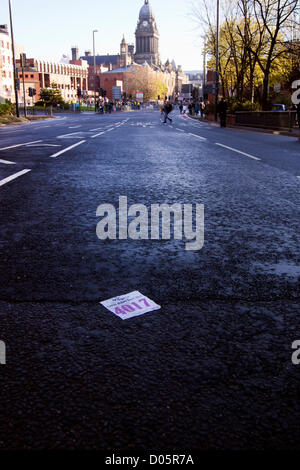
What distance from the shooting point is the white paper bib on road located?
8.63 ft

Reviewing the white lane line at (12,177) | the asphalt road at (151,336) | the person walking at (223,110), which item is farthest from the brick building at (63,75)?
the asphalt road at (151,336)

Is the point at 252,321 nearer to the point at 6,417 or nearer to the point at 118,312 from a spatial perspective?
the point at 118,312

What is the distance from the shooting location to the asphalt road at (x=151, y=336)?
1.69 meters

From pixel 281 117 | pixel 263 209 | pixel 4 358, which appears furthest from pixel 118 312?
pixel 281 117

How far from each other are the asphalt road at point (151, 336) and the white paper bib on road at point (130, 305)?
0.05 m

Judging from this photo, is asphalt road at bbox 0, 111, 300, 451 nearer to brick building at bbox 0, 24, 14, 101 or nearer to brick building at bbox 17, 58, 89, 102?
brick building at bbox 0, 24, 14, 101

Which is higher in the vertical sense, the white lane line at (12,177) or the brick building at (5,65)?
the brick building at (5,65)

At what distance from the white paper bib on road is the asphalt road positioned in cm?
5

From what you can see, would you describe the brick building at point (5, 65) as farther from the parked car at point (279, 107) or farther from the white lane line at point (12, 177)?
the white lane line at point (12, 177)

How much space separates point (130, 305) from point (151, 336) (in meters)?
0.40

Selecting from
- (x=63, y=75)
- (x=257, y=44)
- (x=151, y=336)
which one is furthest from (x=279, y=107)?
(x=63, y=75)

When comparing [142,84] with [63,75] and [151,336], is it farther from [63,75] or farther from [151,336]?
[151,336]

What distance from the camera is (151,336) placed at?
2371 mm

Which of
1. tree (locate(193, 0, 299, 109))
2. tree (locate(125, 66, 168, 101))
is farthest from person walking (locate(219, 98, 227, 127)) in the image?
tree (locate(125, 66, 168, 101))
